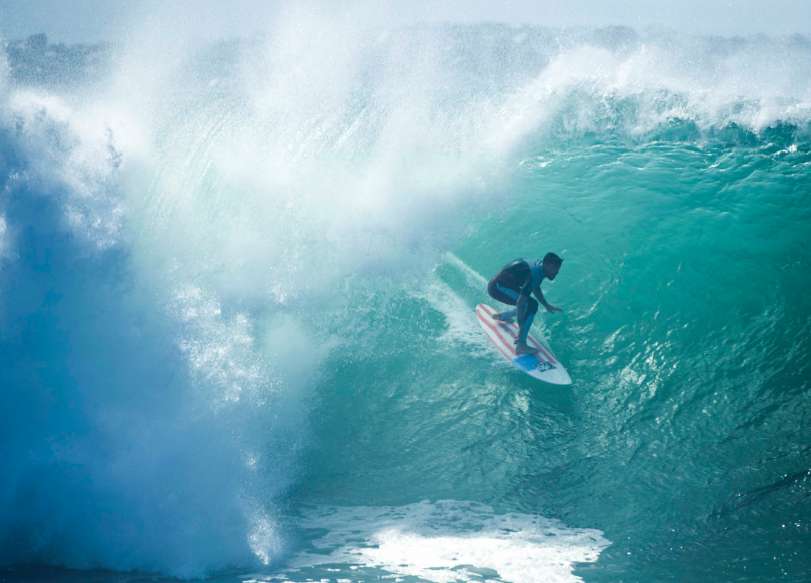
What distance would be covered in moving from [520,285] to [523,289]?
29 centimetres

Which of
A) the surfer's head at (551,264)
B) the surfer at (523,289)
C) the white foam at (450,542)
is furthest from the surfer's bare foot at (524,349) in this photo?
the white foam at (450,542)

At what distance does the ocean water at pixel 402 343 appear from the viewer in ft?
19.3

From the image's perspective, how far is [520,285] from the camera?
8000 mm

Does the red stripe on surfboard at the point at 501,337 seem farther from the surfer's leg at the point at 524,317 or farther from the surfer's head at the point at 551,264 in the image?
the surfer's head at the point at 551,264

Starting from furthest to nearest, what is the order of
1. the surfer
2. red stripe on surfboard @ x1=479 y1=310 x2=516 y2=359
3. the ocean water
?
red stripe on surfboard @ x1=479 y1=310 x2=516 y2=359
the surfer
the ocean water

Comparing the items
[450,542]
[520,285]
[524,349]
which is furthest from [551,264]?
[450,542]

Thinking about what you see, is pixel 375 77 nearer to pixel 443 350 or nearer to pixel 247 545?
pixel 443 350

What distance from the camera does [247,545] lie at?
5.84 meters

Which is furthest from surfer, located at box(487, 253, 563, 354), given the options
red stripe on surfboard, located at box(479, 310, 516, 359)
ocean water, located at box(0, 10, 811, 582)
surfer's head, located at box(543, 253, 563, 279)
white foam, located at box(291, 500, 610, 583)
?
white foam, located at box(291, 500, 610, 583)

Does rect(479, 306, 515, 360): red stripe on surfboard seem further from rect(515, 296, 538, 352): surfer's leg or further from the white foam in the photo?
the white foam

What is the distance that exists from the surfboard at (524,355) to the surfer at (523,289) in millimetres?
136

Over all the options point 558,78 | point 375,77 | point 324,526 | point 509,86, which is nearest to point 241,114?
point 375,77

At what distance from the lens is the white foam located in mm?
5355

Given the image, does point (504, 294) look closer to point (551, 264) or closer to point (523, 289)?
point (523, 289)
